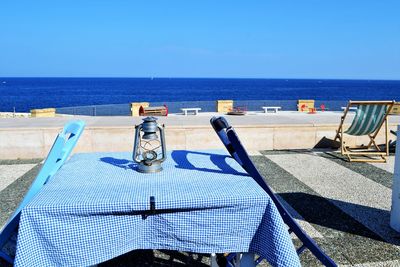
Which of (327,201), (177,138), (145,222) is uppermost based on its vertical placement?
(145,222)

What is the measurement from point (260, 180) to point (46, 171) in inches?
52.1

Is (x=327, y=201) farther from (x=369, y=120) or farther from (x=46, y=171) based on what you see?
(x=46, y=171)

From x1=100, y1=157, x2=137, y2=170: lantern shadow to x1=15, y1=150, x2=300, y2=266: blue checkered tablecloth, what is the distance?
1.32 ft

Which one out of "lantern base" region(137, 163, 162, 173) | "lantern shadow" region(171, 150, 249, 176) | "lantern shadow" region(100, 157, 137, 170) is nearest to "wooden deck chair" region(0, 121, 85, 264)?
"lantern shadow" region(100, 157, 137, 170)

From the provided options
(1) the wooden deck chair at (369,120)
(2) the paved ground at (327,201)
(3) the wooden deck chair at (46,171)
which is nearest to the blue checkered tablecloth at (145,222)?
(3) the wooden deck chair at (46,171)

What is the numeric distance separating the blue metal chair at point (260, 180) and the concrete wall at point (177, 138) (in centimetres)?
492

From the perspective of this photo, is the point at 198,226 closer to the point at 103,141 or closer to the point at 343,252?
the point at 343,252

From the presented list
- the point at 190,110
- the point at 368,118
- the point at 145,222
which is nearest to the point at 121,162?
the point at 145,222

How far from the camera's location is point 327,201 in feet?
15.1

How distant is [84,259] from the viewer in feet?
6.27

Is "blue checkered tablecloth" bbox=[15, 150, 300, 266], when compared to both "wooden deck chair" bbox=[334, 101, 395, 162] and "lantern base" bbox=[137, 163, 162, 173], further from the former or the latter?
"wooden deck chair" bbox=[334, 101, 395, 162]

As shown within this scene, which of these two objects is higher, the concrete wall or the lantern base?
the lantern base

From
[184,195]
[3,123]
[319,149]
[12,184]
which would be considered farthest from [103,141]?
[184,195]

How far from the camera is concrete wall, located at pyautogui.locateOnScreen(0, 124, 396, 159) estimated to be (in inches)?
280
